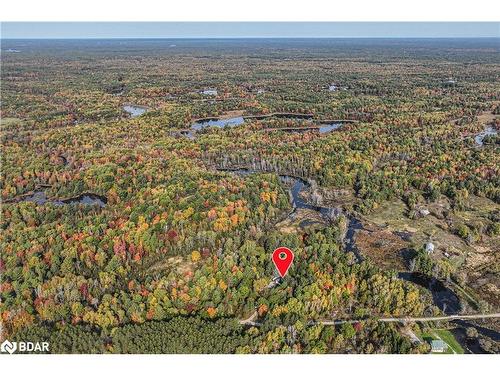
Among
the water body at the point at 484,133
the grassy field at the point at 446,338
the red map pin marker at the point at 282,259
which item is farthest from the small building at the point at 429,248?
the water body at the point at 484,133

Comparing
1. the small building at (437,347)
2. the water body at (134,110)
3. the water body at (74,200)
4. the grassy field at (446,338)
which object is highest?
the water body at (134,110)

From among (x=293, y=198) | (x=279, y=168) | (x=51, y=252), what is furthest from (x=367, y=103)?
(x=51, y=252)

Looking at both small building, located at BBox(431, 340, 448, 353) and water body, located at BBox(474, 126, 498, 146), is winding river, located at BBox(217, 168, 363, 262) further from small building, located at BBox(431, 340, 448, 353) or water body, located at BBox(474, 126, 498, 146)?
water body, located at BBox(474, 126, 498, 146)

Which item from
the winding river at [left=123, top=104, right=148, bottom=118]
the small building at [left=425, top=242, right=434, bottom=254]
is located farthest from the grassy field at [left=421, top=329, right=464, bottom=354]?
the winding river at [left=123, top=104, right=148, bottom=118]

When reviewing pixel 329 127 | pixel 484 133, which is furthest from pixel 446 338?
pixel 484 133

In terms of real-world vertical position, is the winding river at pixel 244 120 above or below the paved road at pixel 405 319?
above

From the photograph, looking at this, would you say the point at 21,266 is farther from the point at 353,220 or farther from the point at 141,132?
the point at 141,132

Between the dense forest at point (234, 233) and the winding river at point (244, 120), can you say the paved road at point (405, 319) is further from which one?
the winding river at point (244, 120)

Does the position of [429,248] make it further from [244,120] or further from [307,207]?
[244,120]
